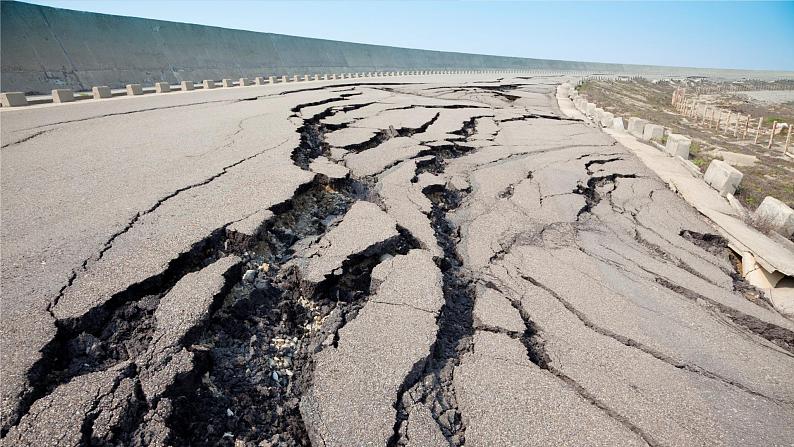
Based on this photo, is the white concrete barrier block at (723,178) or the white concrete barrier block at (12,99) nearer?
the white concrete barrier block at (723,178)

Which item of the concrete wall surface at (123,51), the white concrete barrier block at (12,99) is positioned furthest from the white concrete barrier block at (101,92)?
the concrete wall surface at (123,51)

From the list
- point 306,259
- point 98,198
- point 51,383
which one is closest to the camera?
point 51,383

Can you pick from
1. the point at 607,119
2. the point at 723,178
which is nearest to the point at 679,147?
the point at 723,178

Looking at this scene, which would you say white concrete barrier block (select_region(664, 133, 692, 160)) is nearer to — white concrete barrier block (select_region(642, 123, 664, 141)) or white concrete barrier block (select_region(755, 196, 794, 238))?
white concrete barrier block (select_region(642, 123, 664, 141))

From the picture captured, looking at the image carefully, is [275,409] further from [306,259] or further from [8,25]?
[8,25]

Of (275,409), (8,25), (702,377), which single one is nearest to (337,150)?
→ (275,409)

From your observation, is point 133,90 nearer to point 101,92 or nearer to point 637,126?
point 101,92

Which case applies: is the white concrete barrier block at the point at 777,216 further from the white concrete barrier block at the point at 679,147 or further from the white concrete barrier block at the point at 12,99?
the white concrete barrier block at the point at 12,99
